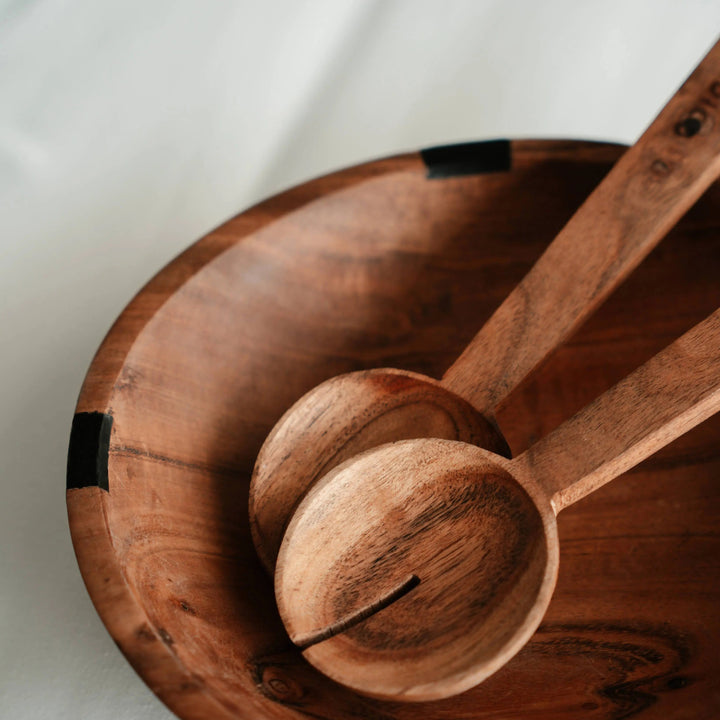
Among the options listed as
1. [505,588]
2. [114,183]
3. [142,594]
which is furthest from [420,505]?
[114,183]

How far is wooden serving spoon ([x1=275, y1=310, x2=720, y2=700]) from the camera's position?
19.6 inches

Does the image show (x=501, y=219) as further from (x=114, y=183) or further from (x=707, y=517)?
(x=114, y=183)

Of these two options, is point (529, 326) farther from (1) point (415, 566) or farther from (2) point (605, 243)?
(1) point (415, 566)

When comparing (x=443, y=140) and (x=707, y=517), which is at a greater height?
(x=443, y=140)

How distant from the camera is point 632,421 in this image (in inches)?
20.2

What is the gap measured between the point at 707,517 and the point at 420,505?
0.26 meters

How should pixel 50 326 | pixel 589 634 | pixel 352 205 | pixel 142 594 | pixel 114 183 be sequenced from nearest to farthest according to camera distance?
pixel 142 594 < pixel 589 634 < pixel 352 205 < pixel 50 326 < pixel 114 183

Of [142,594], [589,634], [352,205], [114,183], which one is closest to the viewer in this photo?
[142,594]

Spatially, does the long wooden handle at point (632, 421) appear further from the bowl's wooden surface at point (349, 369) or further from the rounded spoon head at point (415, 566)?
the bowl's wooden surface at point (349, 369)

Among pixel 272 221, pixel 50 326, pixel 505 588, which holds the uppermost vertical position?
pixel 272 221

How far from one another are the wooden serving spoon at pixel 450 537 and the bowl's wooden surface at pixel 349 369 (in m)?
0.04

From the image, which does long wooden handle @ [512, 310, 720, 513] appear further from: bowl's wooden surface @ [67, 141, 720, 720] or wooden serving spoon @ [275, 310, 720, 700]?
bowl's wooden surface @ [67, 141, 720, 720]

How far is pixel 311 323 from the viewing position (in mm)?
697

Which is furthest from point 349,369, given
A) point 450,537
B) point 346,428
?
point 450,537
